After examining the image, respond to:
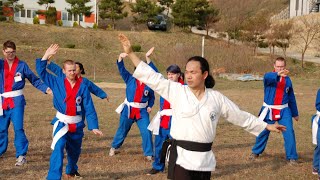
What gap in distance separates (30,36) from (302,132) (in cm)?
3155

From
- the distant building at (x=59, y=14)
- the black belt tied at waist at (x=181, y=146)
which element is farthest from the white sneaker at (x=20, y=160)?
the distant building at (x=59, y=14)

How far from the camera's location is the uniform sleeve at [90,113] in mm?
6267

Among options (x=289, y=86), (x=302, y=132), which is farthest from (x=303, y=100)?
(x=289, y=86)

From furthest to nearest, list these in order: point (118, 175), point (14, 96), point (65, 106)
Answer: point (14, 96), point (118, 175), point (65, 106)

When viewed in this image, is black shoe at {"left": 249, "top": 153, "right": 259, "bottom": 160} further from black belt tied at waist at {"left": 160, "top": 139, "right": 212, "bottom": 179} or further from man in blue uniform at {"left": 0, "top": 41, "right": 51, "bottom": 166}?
black belt tied at waist at {"left": 160, "top": 139, "right": 212, "bottom": 179}

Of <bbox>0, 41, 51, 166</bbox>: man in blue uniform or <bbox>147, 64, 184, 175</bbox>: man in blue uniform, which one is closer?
<bbox>147, 64, 184, 175</bbox>: man in blue uniform

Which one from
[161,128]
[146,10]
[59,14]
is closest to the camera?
[161,128]

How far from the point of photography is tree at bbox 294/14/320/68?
124 ft

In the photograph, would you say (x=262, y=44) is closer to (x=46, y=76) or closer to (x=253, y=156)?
(x=253, y=156)

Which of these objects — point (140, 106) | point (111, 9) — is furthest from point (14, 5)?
point (140, 106)

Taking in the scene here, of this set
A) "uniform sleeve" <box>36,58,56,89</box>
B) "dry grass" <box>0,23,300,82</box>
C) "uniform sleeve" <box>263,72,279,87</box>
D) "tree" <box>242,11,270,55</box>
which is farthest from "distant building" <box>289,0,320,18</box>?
"uniform sleeve" <box>36,58,56,89</box>

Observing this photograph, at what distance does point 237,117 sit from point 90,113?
8.03ft

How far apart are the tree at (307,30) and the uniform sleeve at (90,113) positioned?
32.9m

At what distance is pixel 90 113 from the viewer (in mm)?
6340
